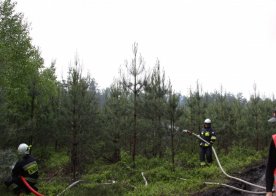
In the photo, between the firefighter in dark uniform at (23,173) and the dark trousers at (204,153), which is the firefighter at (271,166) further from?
the dark trousers at (204,153)

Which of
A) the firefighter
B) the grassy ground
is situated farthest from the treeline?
the firefighter

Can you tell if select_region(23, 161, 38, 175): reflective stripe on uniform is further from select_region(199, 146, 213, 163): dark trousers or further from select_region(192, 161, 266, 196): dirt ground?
select_region(199, 146, 213, 163): dark trousers

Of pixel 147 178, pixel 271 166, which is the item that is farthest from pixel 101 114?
pixel 271 166

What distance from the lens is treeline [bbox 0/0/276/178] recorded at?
15281mm

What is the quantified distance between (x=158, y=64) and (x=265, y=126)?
11.7m

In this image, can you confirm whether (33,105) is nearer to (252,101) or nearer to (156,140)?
(156,140)

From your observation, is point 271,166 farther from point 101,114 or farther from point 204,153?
point 101,114

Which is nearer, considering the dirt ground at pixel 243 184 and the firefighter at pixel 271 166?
the firefighter at pixel 271 166

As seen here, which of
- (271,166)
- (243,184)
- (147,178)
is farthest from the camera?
(147,178)

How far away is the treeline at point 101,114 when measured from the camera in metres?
15.3

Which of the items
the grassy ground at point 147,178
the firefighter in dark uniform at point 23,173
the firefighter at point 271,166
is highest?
the firefighter at point 271,166

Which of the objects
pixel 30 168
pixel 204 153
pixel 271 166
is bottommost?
pixel 30 168

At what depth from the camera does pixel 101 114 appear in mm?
19984

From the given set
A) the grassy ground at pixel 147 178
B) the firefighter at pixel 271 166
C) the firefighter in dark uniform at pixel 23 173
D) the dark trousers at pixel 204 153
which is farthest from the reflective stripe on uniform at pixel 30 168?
the dark trousers at pixel 204 153
